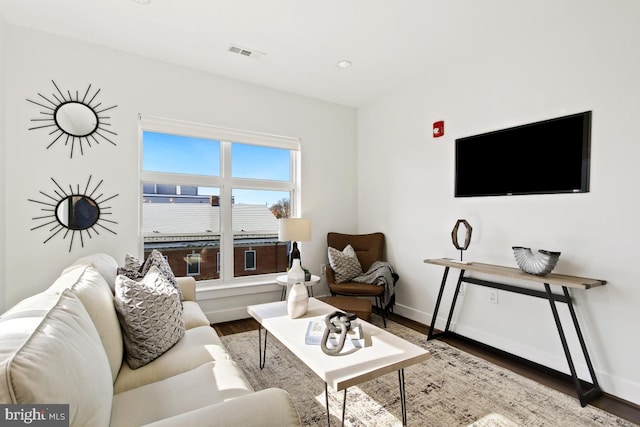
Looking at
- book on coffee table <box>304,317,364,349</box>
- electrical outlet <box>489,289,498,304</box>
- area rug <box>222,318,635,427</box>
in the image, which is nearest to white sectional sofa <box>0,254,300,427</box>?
book on coffee table <box>304,317,364,349</box>

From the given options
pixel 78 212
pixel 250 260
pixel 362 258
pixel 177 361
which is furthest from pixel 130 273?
pixel 362 258

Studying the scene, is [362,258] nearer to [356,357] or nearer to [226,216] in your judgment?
[226,216]

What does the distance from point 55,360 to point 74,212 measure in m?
2.33

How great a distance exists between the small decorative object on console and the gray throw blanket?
1382mm

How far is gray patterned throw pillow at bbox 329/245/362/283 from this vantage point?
3492 mm

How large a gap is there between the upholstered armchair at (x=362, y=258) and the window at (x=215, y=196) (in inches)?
26.7

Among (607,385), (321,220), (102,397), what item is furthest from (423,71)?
(102,397)

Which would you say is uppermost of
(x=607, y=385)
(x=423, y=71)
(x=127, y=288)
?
(x=423, y=71)

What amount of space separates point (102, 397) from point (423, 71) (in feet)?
11.4

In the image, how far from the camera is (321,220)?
3936 mm

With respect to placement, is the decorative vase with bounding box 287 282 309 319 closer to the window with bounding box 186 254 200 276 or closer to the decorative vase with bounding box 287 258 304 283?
the decorative vase with bounding box 287 258 304 283

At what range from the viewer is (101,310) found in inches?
52.2

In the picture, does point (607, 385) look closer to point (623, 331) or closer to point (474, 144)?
point (623, 331)

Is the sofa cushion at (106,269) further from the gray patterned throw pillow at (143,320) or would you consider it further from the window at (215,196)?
the window at (215,196)
